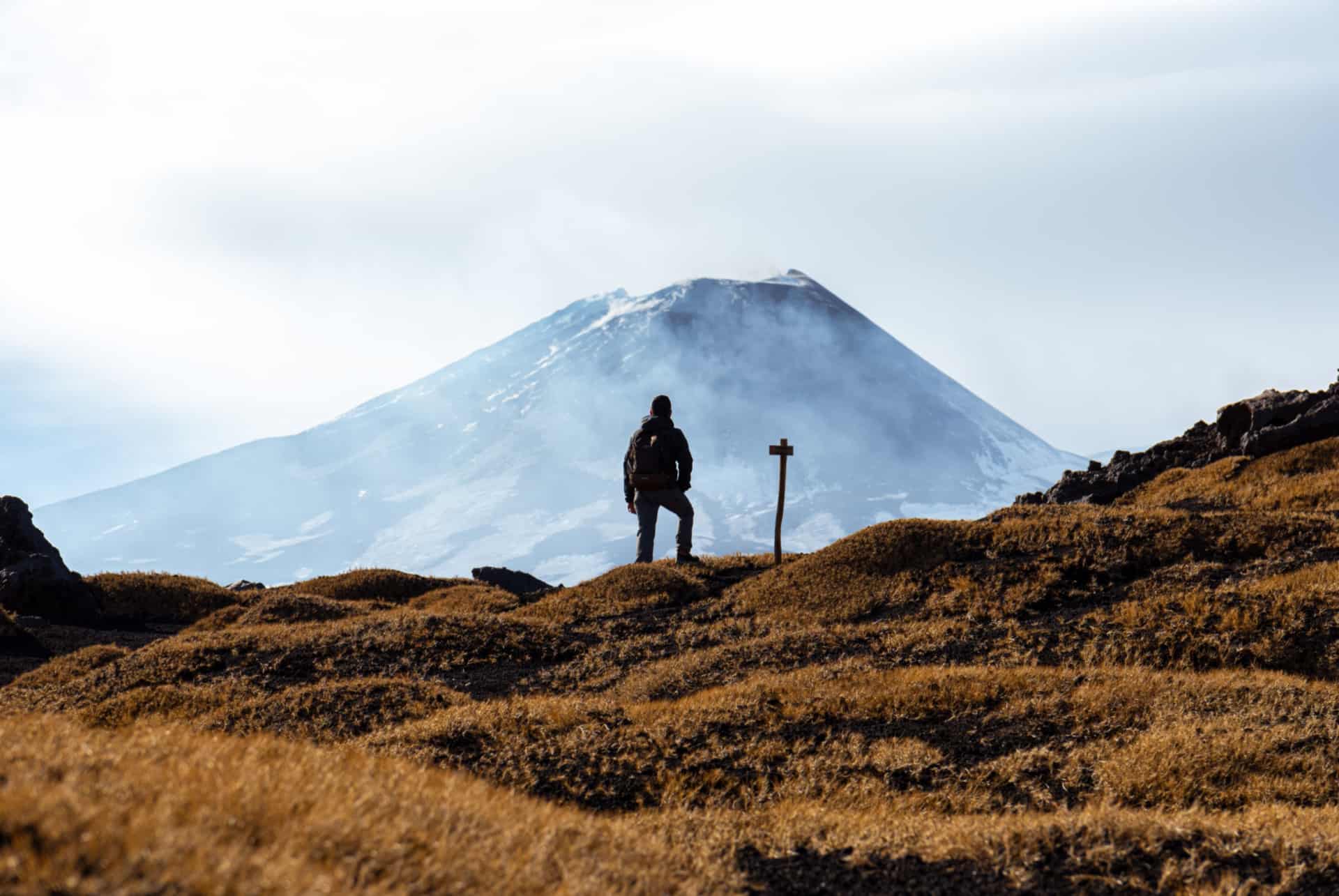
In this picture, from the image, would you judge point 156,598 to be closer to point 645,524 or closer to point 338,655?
point 338,655

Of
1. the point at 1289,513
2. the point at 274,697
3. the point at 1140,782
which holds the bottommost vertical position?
the point at 1140,782

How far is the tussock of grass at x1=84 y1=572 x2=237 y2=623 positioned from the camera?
2970cm

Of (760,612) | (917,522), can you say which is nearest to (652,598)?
(760,612)

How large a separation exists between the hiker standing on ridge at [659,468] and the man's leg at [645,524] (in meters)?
0.02

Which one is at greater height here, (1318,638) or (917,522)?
(917,522)

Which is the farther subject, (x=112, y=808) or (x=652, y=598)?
(x=652, y=598)

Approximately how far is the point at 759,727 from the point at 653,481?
41.4 ft

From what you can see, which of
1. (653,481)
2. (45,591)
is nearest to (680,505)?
(653,481)

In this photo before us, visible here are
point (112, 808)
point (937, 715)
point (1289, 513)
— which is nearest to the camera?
point (112, 808)

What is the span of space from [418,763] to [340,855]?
6.25 m

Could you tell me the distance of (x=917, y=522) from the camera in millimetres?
25281

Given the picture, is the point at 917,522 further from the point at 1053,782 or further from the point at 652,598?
the point at 1053,782

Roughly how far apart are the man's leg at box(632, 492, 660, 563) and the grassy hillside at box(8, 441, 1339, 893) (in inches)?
49.8

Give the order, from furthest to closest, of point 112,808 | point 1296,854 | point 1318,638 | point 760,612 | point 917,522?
point 917,522, point 760,612, point 1318,638, point 1296,854, point 112,808
